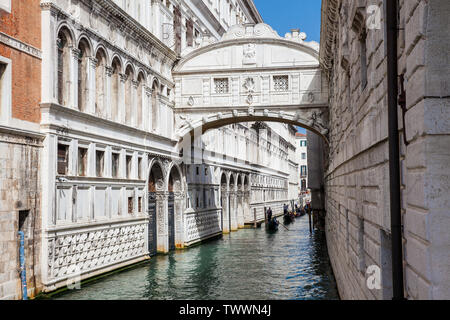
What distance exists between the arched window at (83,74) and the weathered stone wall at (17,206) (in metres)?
2.36

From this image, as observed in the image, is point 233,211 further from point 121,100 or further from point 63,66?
point 63,66

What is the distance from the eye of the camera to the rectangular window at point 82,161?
13.0 m

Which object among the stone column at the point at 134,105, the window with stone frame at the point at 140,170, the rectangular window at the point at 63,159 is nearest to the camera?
the rectangular window at the point at 63,159

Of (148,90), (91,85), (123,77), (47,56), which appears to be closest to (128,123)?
(123,77)

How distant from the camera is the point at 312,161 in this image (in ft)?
95.5

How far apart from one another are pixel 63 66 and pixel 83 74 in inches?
39.8

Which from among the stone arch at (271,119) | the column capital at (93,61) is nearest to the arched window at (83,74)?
the column capital at (93,61)

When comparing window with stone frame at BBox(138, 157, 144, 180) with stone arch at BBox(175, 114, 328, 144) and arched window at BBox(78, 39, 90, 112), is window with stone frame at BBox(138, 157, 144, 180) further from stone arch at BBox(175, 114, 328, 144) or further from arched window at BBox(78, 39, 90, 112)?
arched window at BBox(78, 39, 90, 112)

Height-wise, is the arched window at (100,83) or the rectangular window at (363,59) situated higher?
the arched window at (100,83)

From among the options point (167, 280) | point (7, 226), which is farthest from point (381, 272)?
point (167, 280)

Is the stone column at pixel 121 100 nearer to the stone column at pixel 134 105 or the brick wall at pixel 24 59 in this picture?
the stone column at pixel 134 105

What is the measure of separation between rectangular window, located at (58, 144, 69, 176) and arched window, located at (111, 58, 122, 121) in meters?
2.96

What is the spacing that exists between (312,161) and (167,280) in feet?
54.7

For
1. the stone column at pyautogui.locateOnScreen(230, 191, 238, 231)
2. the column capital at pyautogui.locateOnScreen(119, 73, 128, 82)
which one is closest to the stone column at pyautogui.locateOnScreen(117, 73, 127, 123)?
the column capital at pyautogui.locateOnScreen(119, 73, 128, 82)
